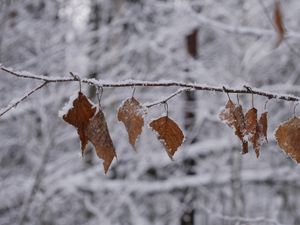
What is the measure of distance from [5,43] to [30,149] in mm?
1586

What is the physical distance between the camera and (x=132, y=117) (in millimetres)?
849

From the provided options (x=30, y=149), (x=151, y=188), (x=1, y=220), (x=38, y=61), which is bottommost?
(x=1, y=220)

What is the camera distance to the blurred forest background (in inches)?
163

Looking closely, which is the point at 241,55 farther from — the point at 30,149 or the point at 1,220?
the point at 1,220

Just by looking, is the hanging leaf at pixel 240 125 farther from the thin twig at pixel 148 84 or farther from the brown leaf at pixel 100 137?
the brown leaf at pixel 100 137

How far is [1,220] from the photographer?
4957 millimetres

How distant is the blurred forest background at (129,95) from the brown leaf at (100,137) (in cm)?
286

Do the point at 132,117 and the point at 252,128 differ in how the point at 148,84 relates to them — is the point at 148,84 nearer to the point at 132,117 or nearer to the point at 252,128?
the point at 132,117

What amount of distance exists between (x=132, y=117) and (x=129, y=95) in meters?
3.91

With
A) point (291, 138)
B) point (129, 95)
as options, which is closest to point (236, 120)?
point (291, 138)

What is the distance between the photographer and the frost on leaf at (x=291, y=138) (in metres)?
0.86

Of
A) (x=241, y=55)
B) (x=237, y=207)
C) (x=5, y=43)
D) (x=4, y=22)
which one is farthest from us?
(x=241, y=55)

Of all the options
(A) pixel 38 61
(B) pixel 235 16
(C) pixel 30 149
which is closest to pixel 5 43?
(A) pixel 38 61

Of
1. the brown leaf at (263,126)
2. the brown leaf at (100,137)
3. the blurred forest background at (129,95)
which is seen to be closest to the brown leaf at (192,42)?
the blurred forest background at (129,95)
